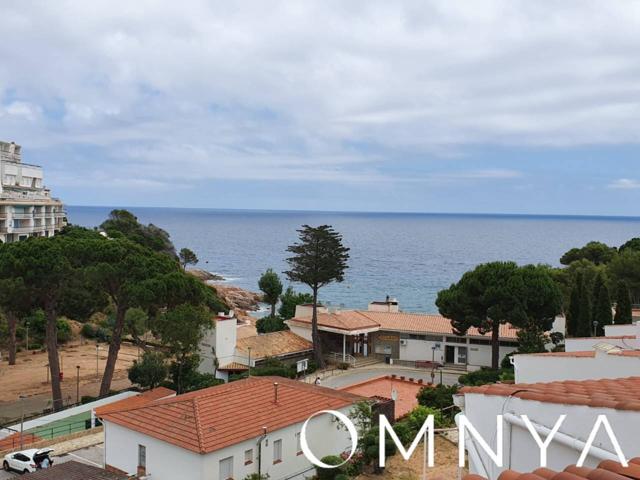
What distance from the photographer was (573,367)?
1222cm

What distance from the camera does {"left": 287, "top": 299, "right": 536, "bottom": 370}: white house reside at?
126ft

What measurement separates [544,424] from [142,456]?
14.7 meters

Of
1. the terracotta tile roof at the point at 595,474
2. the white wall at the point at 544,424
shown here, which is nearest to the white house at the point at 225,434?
the white wall at the point at 544,424

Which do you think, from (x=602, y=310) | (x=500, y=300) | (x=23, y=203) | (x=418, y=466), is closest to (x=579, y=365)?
(x=418, y=466)

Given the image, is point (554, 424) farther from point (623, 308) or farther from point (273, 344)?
point (623, 308)

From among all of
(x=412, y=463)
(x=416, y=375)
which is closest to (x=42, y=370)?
(x=416, y=375)

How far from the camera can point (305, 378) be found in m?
35.8

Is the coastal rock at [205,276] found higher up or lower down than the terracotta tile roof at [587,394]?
lower down

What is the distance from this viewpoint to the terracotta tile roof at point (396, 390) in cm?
2565

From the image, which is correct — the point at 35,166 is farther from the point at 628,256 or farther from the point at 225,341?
the point at 628,256

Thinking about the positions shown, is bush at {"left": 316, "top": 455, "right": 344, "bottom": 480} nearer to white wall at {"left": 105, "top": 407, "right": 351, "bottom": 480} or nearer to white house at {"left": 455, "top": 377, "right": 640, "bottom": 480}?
white wall at {"left": 105, "top": 407, "right": 351, "bottom": 480}

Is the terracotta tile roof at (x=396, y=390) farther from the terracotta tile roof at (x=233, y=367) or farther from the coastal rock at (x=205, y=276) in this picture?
the coastal rock at (x=205, y=276)

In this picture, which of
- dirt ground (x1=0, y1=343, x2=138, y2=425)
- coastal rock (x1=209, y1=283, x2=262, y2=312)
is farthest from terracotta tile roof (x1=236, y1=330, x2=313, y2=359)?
coastal rock (x1=209, y1=283, x2=262, y2=312)

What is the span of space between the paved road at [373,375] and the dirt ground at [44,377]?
508 inches
